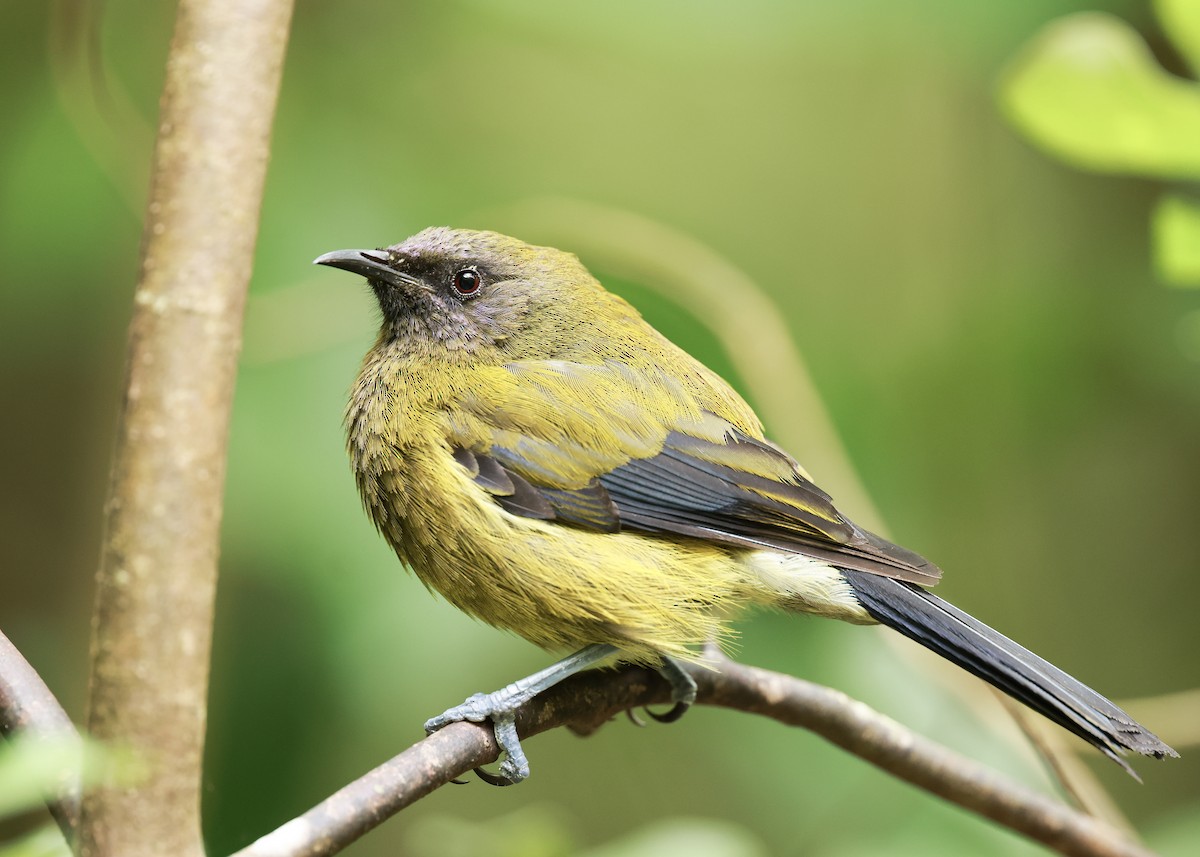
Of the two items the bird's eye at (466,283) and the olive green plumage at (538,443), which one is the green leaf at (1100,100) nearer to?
the olive green plumage at (538,443)

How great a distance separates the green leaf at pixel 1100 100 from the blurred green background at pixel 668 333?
1.23 feet

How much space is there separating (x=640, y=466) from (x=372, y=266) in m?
0.76

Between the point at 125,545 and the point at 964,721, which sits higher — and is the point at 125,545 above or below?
above

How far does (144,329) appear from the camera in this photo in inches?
52.6

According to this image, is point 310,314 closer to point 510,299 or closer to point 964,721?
point 510,299

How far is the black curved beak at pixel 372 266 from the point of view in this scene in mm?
2670

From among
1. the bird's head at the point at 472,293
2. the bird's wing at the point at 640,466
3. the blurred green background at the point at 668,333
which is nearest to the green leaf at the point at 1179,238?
the blurred green background at the point at 668,333

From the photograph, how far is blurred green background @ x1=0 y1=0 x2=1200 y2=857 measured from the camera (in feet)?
11.1

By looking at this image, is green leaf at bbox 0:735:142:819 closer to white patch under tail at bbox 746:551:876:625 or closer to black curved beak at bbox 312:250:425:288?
white patch under tail at bbox 746:551:876:625

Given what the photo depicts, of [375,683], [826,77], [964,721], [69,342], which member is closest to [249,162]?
[375,683]

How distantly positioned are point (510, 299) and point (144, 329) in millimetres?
1459

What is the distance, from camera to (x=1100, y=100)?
Result: 199 cm

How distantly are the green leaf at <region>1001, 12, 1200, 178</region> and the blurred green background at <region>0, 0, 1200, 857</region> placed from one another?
0.37 m

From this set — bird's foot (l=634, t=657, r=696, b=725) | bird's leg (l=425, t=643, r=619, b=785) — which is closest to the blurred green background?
bird's leg (l=425, t=643, r=619, b=785)
